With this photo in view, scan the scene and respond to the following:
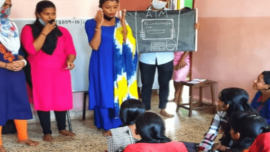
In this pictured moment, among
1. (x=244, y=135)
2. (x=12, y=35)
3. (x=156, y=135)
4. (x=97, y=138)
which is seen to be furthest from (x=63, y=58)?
(x=244, y=135)

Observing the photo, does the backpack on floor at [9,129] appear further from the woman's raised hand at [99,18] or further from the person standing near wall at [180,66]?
the person standing near wall at [180,66]

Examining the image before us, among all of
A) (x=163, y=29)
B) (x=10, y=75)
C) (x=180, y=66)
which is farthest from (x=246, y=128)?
(x=180, y=66)

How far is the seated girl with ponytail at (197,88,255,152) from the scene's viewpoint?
1807 mm

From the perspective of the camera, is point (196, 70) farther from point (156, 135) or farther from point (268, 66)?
point (156, 135)

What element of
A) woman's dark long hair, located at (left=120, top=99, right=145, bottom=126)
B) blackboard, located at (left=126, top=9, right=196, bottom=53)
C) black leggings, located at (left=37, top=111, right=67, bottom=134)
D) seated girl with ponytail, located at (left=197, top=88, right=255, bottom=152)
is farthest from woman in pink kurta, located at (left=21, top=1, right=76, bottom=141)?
seated girl with ponytail, located at (left=197, top=88, right=255, bottom=152)

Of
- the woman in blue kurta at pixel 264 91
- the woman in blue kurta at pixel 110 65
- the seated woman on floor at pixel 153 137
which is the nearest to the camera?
the seated woman on floor at pixel 153 137

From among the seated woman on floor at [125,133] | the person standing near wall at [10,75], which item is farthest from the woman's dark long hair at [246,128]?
the person standing near wall at [10,75]

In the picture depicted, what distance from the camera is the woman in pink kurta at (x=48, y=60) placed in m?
2.55

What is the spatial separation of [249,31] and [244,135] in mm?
2284

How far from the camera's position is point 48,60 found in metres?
2.67

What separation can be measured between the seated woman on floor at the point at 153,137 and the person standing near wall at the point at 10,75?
5.09 feet

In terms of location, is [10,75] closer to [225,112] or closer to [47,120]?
[47,120]

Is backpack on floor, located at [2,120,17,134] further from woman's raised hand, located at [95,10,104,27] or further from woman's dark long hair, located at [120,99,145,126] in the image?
woman's dark long hair, located at [120,99,145,126]

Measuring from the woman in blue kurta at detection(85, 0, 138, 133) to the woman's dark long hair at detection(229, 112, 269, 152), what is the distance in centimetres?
154
